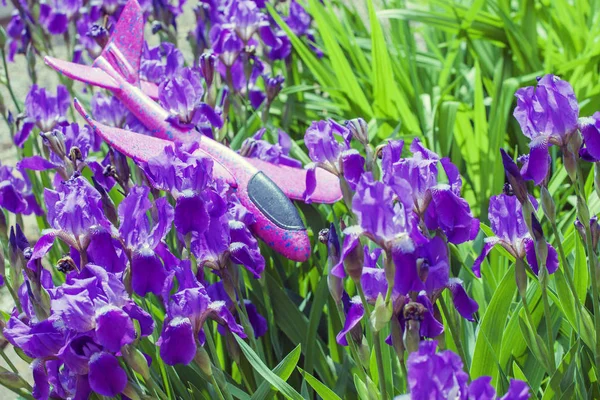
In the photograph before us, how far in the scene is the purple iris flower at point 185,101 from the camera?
173cm

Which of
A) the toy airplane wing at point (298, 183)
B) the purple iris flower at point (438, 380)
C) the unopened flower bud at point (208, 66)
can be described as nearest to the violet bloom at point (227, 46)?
the unopened flower bud at point (208, 66)

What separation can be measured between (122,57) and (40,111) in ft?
1.37

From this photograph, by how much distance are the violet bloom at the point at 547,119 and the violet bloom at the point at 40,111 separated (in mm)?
1393

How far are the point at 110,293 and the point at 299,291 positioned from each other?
89cm

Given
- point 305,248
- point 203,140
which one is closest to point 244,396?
point 305,248

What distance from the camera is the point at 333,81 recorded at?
2.70m

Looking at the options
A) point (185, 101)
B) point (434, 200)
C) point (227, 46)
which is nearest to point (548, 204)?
point (434, 200)

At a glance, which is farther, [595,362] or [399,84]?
[399,84]

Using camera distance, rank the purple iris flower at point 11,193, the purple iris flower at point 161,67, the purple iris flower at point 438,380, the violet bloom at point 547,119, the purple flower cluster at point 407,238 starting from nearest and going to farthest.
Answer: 1. the purple iris flower at point 438,380
2. the purple flower cluster at point 407,238
3. the violet bloom at point 547,119
4. the purple iris flower at point 11,193
5. the purple iris flower at point 161,67

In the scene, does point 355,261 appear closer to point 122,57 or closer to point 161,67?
point 122,57

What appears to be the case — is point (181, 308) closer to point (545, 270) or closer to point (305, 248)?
point (305, 248)

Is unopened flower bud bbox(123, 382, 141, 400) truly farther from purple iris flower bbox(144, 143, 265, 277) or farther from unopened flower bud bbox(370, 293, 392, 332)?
unopened flower bud bbox(370, 293, 392, 332)

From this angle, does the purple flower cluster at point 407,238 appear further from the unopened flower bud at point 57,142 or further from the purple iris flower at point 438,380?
the unopened flower bud at point 57,142

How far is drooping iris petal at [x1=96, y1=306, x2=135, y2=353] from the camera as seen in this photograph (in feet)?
3.42
